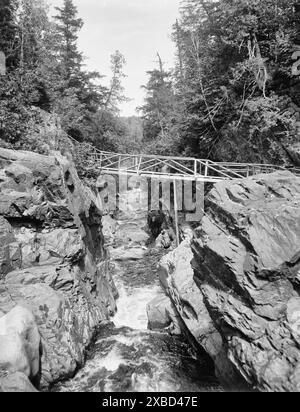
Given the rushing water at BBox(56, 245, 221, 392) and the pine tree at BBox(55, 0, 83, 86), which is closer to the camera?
the rushing water at BBox(56, 245, 221, 392)

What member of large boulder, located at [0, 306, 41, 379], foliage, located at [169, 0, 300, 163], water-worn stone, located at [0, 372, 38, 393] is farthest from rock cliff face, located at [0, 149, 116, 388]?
foliage, located at [169, 0, 300, 163]

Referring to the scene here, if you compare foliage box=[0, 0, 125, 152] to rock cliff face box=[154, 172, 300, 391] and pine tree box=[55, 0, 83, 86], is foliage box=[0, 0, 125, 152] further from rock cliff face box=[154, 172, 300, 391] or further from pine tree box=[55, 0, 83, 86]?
rock cliff face box=[154, 172, 300, 391]

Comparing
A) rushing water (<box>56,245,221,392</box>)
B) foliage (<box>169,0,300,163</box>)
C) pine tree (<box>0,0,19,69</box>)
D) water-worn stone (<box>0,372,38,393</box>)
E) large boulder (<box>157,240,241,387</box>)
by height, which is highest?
pine tree (<box>0,0,19,69</box>)

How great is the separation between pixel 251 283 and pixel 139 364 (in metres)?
3.54

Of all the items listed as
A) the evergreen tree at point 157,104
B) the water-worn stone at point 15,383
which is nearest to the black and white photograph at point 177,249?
the water-worn stone at point 15,383

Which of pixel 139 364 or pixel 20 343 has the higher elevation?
pixel 20 343

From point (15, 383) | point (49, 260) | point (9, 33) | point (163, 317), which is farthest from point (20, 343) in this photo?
point (9, 33)

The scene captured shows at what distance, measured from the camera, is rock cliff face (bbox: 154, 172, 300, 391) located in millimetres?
5012

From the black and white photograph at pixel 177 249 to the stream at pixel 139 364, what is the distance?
4 cm

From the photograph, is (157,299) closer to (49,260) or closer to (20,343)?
(49,260)

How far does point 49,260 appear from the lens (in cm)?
780

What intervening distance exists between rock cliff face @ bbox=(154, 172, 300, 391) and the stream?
63 centimetres
